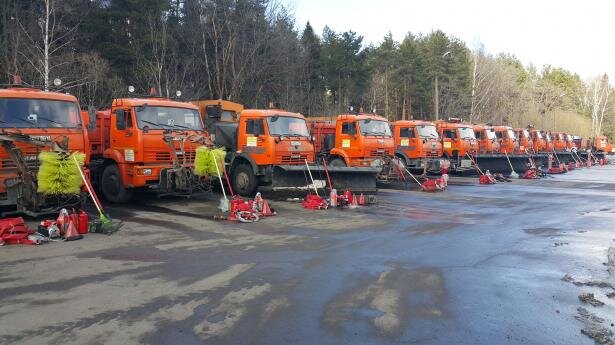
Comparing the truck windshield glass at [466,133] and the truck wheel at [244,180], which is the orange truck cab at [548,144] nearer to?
the truck windshield glass at [466,133]

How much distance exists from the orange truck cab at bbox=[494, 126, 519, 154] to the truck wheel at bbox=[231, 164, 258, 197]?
732 inches

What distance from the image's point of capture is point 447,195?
17.4m

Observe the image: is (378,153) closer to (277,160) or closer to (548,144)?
(277,160)

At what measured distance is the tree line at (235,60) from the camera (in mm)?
27188

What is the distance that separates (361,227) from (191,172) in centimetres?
476

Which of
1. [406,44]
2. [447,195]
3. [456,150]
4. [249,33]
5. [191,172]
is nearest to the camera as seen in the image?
[191,172]

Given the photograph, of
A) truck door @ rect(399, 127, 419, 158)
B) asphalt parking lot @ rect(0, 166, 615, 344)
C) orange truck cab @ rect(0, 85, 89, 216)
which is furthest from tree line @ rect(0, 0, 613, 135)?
asphalt parking lot @ rect(0, 166, 615, 344)

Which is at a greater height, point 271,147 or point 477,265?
point 271,147

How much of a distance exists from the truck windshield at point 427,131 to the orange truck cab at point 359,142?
343 centimetres

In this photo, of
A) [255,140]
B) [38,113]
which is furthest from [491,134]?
[38,113]

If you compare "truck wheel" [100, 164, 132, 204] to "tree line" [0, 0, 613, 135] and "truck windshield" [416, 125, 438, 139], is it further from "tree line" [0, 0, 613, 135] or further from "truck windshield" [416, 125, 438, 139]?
"truck windshield" [416, 125, 438, 139]

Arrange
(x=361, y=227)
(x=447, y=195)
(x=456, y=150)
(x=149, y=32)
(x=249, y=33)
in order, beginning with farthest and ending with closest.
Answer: (x=249, y=33)
(x=149, y=32)
(x=456, y=150)
(x=447, y=195)
(x=361, y=227)

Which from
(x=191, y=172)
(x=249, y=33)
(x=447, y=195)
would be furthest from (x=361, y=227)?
(x=249, y=33)

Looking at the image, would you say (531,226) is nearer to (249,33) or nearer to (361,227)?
(361,227)
